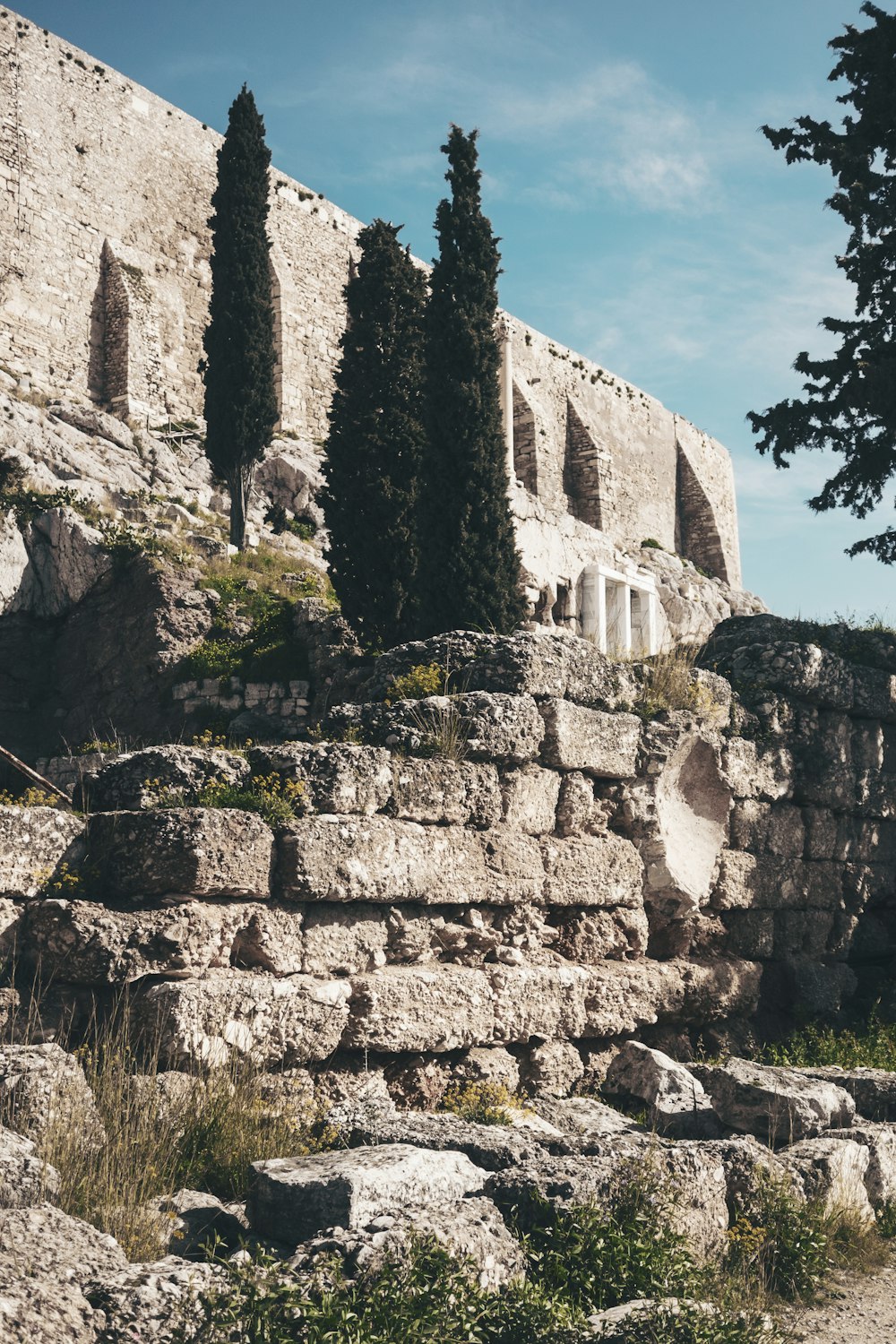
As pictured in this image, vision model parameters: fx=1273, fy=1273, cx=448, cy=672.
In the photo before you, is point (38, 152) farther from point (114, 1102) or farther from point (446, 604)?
point (114, 1102)

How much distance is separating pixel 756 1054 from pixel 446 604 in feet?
24.5

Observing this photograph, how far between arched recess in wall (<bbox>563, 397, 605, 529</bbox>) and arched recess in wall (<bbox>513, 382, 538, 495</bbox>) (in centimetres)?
240

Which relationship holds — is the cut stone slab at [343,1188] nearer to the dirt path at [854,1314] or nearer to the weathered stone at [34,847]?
the dirt path at [854,1314]

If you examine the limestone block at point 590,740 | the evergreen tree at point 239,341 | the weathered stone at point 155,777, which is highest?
the evergreen tree at point 239,341

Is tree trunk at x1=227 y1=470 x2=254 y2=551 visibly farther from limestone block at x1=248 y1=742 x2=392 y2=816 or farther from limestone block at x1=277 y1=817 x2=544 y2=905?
limestone block at x1=248 y1=742 x2=392 y2=816

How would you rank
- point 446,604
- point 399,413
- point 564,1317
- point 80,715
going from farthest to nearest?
point 399,413, point 80,715, point 446,604, point 564,1317

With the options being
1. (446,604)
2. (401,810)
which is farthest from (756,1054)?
(446,604)

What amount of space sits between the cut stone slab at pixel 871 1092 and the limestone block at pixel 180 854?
3.41m

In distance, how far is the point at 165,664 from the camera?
627 inches

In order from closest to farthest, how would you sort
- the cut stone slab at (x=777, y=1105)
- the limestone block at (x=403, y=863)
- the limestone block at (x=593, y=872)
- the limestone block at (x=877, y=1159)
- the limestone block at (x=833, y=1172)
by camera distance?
the limestone block at (x=833, y=1172) < the limestone block at (x=877, y=1159) < the limestone block at (x=403, y=863) < the cut stone slab at (x=777, y=1105) < the limestone block at (x=593, y=872)

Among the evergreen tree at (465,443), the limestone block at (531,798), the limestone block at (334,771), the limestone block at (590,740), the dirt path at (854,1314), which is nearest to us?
the dirt path at (854,1314)

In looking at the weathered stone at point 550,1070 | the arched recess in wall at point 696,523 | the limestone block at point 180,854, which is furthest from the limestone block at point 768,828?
the arched recess in wall at point 696,523

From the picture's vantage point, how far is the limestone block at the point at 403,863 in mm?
6262

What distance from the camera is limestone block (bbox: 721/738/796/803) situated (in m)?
9.35
